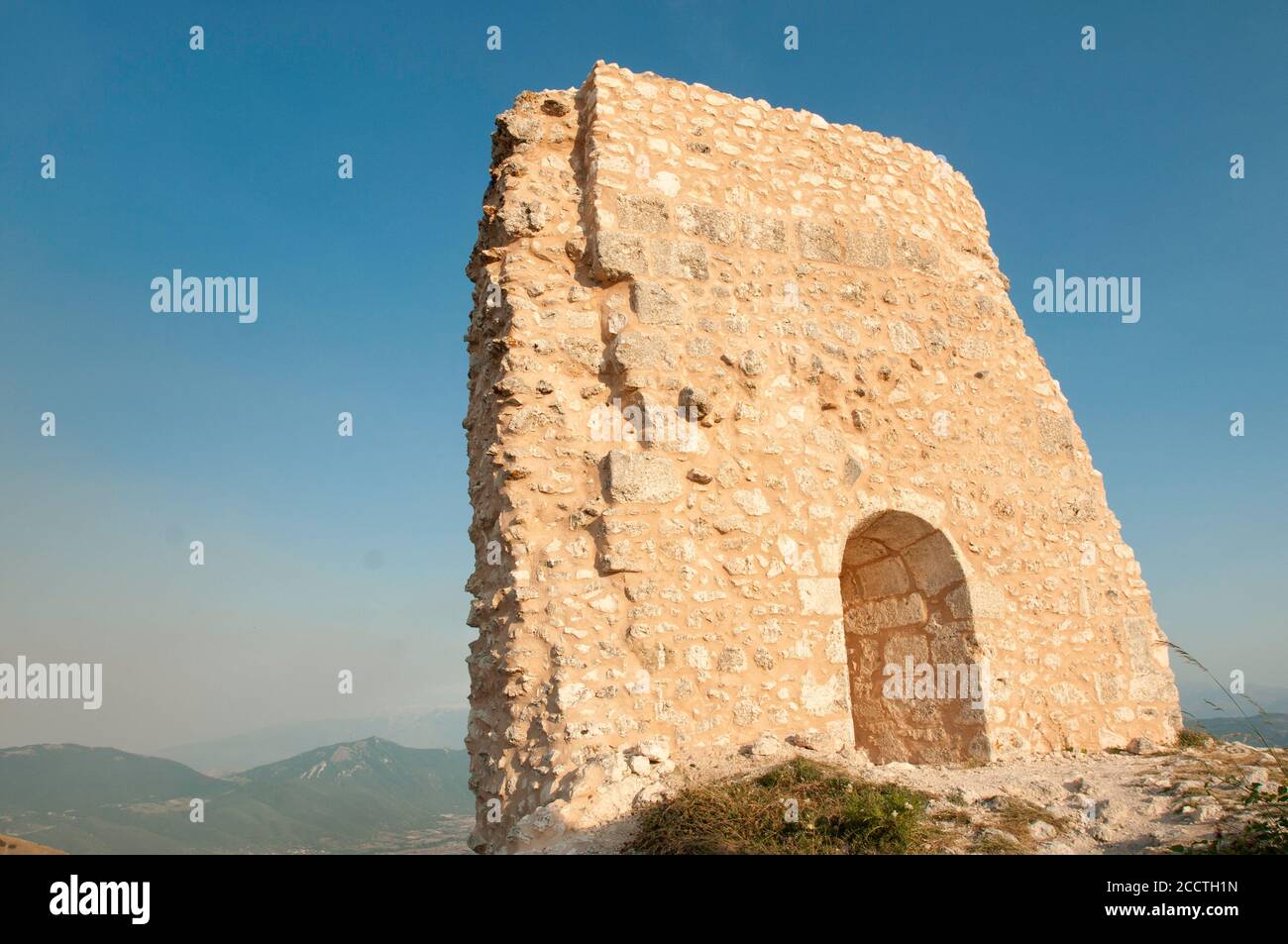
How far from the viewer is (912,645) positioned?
643cm

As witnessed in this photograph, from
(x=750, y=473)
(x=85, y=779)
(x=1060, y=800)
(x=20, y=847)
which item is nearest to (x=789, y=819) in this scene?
(x=1060, y=800)

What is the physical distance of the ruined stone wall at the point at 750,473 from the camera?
477 centimetres

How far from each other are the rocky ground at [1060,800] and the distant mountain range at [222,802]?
10.2 meters

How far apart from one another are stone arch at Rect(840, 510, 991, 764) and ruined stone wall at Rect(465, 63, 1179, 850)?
0.02m

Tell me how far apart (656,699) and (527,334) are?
2.33 metres

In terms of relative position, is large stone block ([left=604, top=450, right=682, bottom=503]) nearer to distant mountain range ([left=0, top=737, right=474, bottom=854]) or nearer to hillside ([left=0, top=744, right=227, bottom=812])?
distant mountain range ([left=0, top=737, right=474, bottom=854])

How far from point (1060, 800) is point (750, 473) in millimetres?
2465

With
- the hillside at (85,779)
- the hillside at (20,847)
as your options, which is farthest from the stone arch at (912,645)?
the hillside at (85,779)

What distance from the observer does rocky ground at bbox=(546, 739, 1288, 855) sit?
3.60 m

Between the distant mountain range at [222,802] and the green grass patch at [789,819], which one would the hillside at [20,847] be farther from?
the distant mountain range at [222,802]

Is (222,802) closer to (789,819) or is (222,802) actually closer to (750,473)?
(750,473)

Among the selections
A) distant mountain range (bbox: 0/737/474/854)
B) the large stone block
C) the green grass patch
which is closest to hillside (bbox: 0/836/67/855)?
the green grass patch
